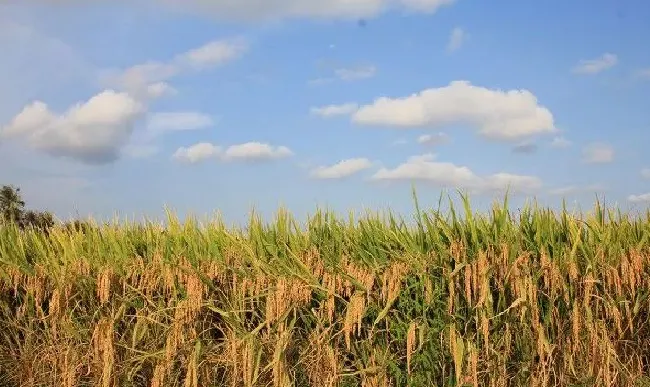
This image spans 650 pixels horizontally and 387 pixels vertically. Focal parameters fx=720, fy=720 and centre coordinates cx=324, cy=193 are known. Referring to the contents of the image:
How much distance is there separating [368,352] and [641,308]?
220 cm

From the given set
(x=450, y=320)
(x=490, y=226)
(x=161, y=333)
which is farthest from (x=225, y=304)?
(x=490, y=226)

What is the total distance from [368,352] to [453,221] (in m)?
1.25

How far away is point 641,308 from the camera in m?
5.71

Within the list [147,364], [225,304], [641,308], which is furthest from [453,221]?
[147,364]

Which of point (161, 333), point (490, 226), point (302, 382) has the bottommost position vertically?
point (302, 382)

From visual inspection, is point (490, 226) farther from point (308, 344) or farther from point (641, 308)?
point (308, 344)

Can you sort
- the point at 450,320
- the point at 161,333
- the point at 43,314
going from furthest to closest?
the point at 43,314, the point at 161,333, the point at 450,320

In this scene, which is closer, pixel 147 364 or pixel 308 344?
pixel 308 344

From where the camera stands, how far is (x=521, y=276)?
5.56m

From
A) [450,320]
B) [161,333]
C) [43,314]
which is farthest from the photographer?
[43,314]

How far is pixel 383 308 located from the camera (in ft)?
18.5

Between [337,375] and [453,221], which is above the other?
[453,221]

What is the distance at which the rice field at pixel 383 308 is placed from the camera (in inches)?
215

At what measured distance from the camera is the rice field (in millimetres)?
5469
